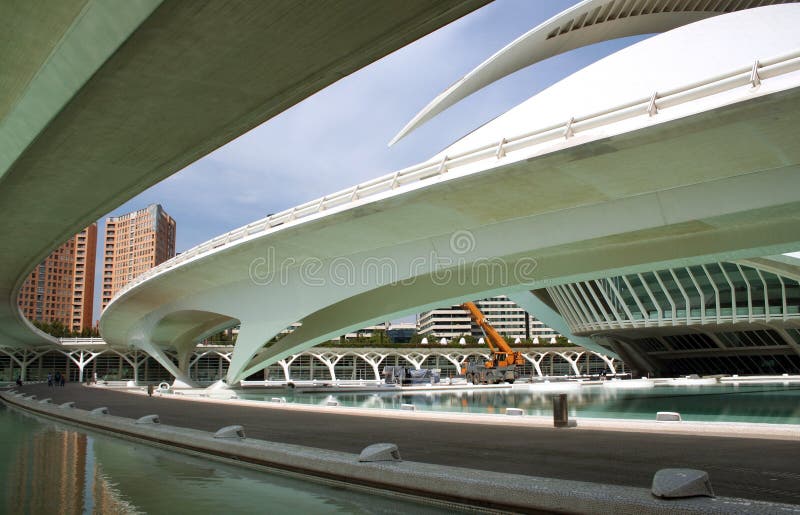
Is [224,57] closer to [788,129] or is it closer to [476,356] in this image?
[788,129]

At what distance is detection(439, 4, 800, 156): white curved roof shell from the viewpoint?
23.6 m

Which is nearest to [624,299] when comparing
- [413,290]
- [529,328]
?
[413,290]

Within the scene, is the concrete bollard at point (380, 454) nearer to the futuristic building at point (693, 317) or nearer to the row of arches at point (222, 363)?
the futuristic building at point (693, 317)

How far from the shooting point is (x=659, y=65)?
81.6ft

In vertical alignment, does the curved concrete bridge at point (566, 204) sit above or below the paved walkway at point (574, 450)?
above

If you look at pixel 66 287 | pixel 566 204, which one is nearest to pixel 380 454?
pixel 566 204

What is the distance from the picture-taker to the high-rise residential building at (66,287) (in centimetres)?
13469

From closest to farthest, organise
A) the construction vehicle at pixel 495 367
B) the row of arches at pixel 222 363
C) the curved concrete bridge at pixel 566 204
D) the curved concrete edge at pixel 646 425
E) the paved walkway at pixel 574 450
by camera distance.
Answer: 1. the paved walkway at pixel 574 450
2. the curved concrete edge at pixel 646 425
3. the curved concrete bridge at pixel 566 204
4. the construction vehicle at pixel 495 367
5. the row of arches at pixel 222 363

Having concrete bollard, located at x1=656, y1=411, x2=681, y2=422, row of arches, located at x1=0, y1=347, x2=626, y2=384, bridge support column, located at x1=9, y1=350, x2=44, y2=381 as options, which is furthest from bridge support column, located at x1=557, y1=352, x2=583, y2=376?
concrete bollard, located at x1=656, y1=411, x2=681, y2=422

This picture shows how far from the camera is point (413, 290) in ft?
81.3

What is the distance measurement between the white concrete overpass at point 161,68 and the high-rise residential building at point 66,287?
141 m

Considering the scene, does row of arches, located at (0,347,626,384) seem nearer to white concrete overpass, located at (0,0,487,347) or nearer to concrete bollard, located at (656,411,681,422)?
concrete bollard, located at (656,411,681,422)

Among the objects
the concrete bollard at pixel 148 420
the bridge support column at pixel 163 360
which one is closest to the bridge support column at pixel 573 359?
the bridge support column at pixel 163 360

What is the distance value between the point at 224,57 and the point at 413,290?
1990 cm
